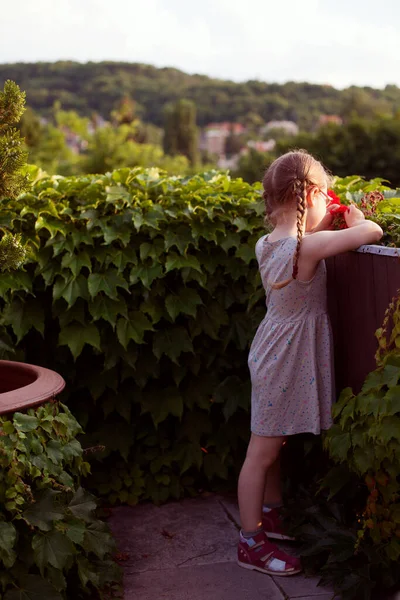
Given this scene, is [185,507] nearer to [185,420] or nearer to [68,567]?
[185,420]

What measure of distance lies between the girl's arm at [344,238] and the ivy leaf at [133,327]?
1.02 metres

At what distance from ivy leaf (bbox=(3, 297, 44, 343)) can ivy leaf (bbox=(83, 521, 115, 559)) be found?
3.37 ft

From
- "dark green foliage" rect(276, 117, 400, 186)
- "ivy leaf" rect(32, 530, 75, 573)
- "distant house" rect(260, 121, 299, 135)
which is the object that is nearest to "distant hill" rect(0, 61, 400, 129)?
"distant house" rect(260, 121, 299, 135)

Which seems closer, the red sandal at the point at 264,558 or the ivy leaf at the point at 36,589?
the ivy leaf at the point at 36,589

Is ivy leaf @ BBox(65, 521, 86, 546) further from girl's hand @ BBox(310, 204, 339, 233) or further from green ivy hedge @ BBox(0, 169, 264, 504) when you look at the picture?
girl's hand @ BBox(310, 204, 339, 233)

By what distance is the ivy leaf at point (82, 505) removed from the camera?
107 inches

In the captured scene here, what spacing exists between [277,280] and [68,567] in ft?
4.50

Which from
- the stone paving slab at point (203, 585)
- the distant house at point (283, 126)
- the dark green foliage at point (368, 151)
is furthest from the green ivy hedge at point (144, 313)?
the distant house at point (283, 126)

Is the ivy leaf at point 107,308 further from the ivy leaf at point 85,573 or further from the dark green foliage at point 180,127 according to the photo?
the dark green foliage at point 180,127

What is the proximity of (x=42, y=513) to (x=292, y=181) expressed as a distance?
1.62 meters

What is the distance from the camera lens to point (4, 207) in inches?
139

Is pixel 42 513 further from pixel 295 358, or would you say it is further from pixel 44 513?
pixel 295 358

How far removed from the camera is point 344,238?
2.79m

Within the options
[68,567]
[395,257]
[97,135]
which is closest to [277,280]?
[395,257]
